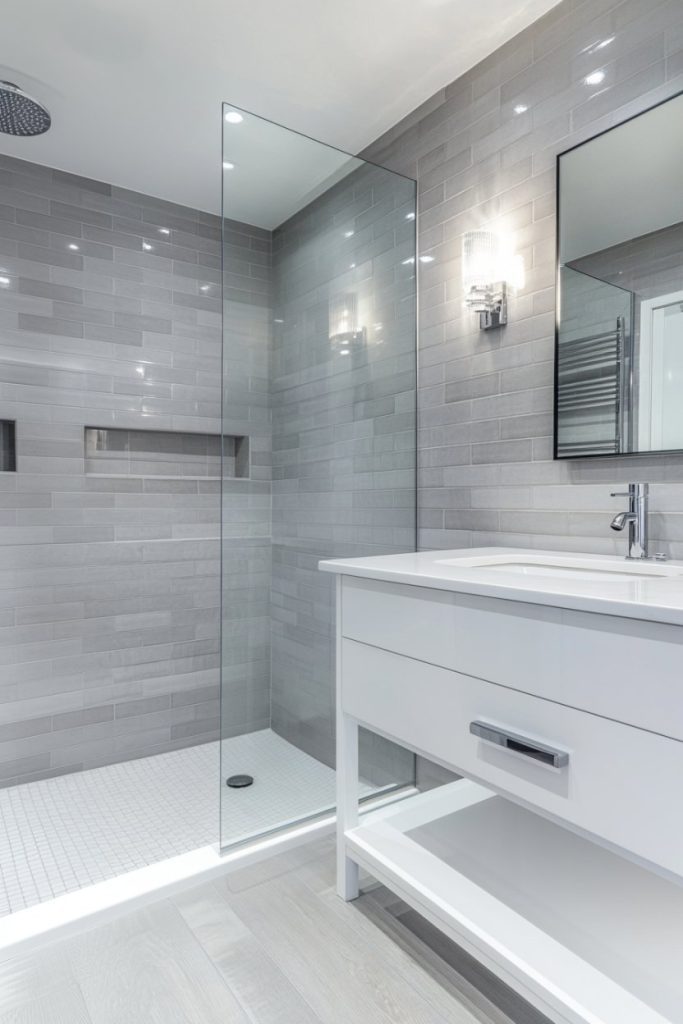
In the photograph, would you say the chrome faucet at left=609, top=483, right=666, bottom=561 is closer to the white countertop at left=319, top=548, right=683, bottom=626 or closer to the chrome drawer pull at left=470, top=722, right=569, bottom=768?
the white countertop at left=319, top=548, right=683, bottom=626

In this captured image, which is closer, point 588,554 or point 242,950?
point 242,950

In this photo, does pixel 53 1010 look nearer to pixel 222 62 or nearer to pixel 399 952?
pixel 399 952

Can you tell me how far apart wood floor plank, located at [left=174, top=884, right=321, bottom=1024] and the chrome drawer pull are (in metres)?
0.69

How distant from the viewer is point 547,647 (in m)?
1.09

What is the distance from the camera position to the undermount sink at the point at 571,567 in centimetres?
136

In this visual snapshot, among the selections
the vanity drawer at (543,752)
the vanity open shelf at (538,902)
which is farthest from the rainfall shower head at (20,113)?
the vanity open shelf at (538,902)

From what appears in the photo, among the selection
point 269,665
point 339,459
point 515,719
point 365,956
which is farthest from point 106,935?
point 339,459

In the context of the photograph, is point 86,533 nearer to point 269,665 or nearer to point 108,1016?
point 269,665

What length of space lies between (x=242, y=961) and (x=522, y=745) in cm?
89

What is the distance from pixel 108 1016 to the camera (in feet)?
4.20

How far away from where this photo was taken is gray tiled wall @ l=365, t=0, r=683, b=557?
1535 mm

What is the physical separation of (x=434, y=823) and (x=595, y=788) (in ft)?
2.46

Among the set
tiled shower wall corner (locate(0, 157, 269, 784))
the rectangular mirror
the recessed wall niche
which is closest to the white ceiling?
tiled shower wall corner (locate(0, 157, 269, 784))

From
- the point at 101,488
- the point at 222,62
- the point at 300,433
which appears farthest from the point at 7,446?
the point at 222,62
